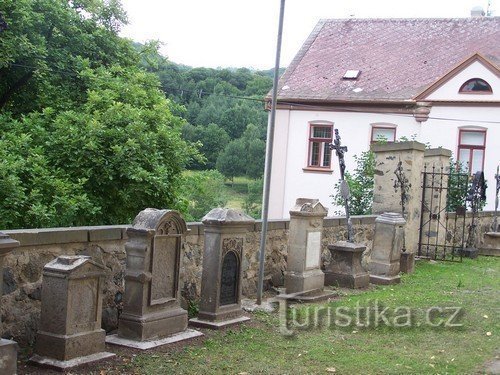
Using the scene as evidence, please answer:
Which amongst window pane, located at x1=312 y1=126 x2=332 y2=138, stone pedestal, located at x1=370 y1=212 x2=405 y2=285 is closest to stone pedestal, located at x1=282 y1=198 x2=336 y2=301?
stone pedestal, located at x1=370 y1=212 x2=405 y2=285

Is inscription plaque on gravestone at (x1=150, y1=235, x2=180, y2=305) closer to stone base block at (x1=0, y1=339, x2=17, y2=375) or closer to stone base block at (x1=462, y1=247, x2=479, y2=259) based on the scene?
stone base block at (x1=0, y1=339, x2=17, y2=375)

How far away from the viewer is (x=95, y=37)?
1734cm

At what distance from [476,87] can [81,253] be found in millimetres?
22500

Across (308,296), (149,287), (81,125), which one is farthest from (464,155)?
(149,287)

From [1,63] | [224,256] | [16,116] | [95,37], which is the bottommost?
[224,256]

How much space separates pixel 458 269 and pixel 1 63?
1011 cm

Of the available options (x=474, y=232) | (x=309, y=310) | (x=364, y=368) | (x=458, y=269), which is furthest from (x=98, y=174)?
(x=474, y=232)

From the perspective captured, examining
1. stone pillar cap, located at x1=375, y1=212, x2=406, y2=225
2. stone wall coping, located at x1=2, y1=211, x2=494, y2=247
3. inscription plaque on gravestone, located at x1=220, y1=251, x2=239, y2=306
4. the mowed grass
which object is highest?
stone pillar cap, located at x1=375, y1=212, x2=406, y2=225

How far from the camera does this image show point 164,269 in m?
7.49

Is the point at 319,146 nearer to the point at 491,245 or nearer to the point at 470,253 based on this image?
the point at 491,245

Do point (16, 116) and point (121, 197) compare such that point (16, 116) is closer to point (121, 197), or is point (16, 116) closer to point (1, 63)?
point (1, 63)

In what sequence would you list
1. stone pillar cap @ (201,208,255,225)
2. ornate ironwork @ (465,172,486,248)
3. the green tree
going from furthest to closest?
the green tree < ornate ironwork @ (465,172,486,248) < stone pillar cap @ (201,208,255,225)

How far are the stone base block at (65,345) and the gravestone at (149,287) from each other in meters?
0.63

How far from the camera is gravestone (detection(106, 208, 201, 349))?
23.2 ft
